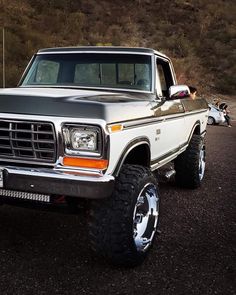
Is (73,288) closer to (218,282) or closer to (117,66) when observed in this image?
(218,282)

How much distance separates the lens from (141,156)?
429 cm

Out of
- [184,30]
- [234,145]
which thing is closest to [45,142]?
[234,145]

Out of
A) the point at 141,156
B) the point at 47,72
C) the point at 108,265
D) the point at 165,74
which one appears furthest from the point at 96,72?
the point at 108,265

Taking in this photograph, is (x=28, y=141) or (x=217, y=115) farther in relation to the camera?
(x=217, y=115)

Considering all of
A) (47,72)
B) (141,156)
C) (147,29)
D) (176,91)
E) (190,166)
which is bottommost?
(190,166)

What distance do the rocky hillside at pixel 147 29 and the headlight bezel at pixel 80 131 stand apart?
95.7 feet

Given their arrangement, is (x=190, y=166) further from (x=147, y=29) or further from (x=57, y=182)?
(x=147, y=29)

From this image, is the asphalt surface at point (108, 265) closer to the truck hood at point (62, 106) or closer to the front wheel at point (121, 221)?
the front wheel at point (121, 221)

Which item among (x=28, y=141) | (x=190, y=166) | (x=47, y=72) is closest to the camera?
(x=28, y=141)

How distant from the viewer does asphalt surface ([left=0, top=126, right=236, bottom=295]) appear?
3.43 metres

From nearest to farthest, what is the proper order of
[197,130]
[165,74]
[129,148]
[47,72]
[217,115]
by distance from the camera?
[129,148], [47,72], [165,74], [197,130], [217,115]

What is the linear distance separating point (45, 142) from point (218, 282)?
1.74 m

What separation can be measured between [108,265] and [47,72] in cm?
248

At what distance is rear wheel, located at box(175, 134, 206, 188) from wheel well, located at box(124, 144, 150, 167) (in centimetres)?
250
